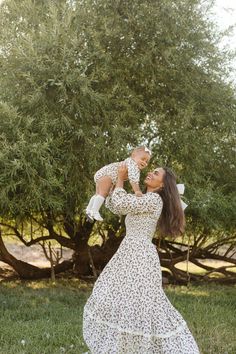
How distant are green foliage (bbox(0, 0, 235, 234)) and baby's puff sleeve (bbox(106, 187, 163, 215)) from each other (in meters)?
4.25

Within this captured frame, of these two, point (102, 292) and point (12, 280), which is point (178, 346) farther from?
point (12, 280)

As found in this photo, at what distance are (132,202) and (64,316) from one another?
3.66 m

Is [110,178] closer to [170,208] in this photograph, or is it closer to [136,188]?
[136,188]

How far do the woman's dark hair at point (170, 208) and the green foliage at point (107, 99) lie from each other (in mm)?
4254

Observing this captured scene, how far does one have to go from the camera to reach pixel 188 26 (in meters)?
10.8

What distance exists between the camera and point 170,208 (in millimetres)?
5246

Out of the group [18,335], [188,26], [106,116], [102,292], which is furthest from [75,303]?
[188,26]

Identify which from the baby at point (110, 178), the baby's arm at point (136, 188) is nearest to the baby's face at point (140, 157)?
the baby at point (110, 178)

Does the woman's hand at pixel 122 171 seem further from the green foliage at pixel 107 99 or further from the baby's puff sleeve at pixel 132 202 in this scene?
the green foliage at pixel 107 99

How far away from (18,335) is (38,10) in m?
7.03

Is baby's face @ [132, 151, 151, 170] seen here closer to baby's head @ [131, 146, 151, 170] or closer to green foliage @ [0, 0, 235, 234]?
baby's head @ [131, 146, 151, 170]

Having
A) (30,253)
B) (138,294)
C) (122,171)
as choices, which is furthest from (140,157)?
(30,253)

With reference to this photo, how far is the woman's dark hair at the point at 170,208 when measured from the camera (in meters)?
5.22

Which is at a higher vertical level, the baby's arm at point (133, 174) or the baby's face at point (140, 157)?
the baby's face at point (140, 157)
